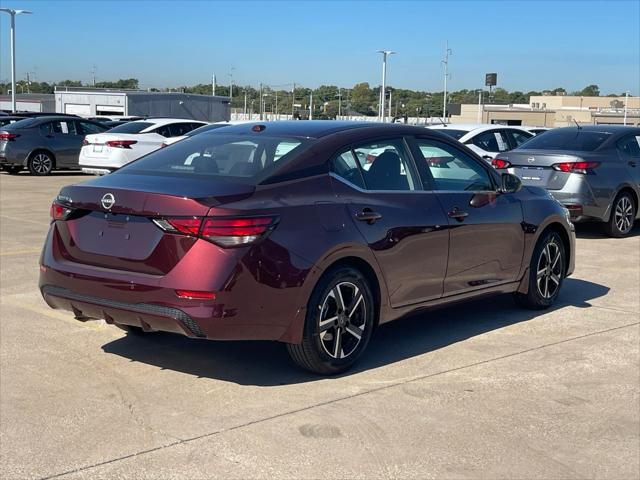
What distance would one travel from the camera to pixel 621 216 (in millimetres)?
12148

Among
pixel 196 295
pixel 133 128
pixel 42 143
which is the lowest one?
pixel 196 295

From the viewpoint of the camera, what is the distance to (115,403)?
483 cm

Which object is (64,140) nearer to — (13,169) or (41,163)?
(41,163)

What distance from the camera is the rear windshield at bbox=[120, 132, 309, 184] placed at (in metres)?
5.27

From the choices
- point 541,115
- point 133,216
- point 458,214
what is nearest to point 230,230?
point 133,216

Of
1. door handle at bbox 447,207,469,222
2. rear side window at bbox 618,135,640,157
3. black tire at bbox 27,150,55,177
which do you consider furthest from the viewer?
black tire at bbox 27,150,55,177

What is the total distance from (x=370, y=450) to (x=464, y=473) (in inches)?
19.5

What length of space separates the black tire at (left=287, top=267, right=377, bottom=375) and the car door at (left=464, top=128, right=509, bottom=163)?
9.64 meters

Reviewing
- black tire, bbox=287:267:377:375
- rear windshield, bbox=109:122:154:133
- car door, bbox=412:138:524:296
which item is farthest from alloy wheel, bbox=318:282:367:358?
rear windshield, bbox=109:122:154:133

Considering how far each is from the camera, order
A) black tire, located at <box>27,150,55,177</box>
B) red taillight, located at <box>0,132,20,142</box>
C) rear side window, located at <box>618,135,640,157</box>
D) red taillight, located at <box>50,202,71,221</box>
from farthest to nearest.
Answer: black tire, located at <box>27,150,55,177</box>
red taillight, located at <box>0,132,20,142</box>
rear side window, located at <box>618,135,640,157</box>
red taillight, located at <box>50,202,71,221</box>

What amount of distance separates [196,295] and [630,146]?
9608 millimetres

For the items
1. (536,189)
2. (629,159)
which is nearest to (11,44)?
(629,159)

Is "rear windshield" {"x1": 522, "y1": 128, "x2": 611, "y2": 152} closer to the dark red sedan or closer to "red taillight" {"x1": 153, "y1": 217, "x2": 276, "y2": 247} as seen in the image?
the dark red sedan

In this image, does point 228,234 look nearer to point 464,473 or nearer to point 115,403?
point 115,403
